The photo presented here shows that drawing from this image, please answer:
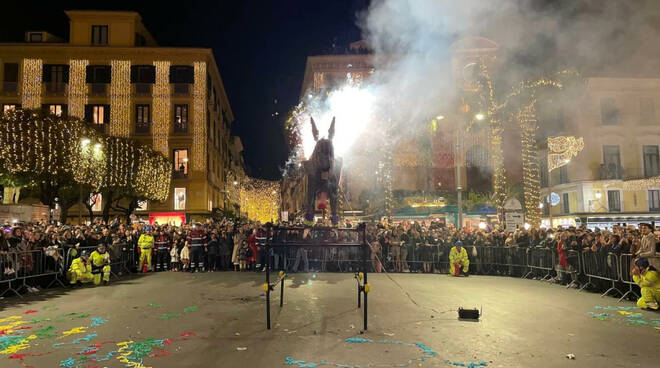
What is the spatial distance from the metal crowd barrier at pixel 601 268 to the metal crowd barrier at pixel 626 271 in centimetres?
14

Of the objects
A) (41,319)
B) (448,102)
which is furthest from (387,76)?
(41,319)

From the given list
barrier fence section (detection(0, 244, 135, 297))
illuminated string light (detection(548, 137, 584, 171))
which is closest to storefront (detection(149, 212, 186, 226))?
barrier fence section (detection(0, 244, 135, 297))

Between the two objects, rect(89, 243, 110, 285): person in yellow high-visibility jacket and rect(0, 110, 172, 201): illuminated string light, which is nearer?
rect(89, 243, 110, 285): person in yellow high-visibility jacket

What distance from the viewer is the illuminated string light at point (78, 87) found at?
41.8 metres

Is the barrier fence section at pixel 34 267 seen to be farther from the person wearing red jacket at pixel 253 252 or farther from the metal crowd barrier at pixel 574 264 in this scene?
the metal crowd barrier at pixel 574 264

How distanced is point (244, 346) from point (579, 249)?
11.5 m

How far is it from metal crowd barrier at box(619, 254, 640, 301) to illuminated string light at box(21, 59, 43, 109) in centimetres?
4626

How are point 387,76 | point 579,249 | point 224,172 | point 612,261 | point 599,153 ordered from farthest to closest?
point 224,172 → point 599,153 → point 387,76 → point 579,249 → point 612,261

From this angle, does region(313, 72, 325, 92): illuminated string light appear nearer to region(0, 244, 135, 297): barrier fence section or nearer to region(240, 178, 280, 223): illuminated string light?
region(240, 178, 280, 223): illuminated string light

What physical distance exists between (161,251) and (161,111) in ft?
90.7

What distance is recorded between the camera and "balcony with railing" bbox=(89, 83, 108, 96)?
138 feet

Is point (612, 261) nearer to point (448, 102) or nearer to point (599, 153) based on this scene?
point (448, 102)

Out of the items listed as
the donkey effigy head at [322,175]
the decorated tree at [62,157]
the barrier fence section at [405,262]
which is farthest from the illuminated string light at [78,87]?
the donkey effigy head at [322,175]

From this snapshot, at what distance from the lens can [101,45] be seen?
138 ft
